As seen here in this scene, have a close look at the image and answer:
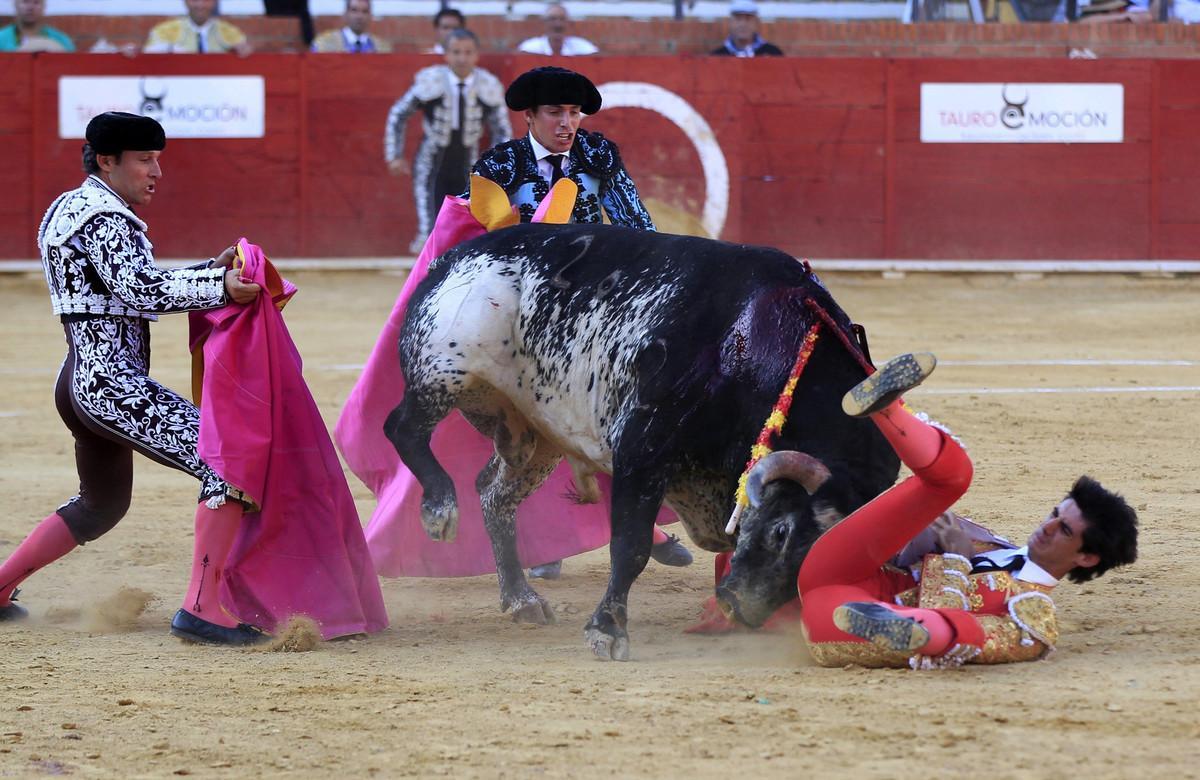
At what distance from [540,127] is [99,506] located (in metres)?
1.60

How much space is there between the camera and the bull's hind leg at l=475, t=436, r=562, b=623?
4.72m

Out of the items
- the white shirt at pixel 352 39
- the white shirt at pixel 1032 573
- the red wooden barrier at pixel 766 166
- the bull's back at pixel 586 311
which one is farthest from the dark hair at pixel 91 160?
the white shirt at pixel 352 39

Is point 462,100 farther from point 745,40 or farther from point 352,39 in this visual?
point 745,40

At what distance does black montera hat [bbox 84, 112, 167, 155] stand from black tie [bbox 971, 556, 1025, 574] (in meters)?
2.23

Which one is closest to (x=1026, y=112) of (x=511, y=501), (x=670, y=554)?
(x=670, y=554)

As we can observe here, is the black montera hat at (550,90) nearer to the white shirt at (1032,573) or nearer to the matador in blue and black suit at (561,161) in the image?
the matador in blue and black suit at (561,161)

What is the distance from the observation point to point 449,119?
11375mm

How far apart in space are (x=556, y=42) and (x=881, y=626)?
353 inches

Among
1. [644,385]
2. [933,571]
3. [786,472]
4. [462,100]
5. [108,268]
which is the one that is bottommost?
[933,571]

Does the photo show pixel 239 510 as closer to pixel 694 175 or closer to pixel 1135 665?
pixel 1135 665

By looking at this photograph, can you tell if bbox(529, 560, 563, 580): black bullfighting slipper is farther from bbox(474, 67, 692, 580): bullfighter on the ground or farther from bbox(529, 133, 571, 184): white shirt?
bbox(529, 133, 571, 184): white shirt

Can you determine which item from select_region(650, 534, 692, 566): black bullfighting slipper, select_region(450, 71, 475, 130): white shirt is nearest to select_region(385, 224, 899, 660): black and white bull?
select_region(650, 534, 692, 566): black bullfighting slipper

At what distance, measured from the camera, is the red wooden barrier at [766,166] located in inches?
458

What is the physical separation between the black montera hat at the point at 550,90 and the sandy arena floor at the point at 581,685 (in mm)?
1440
